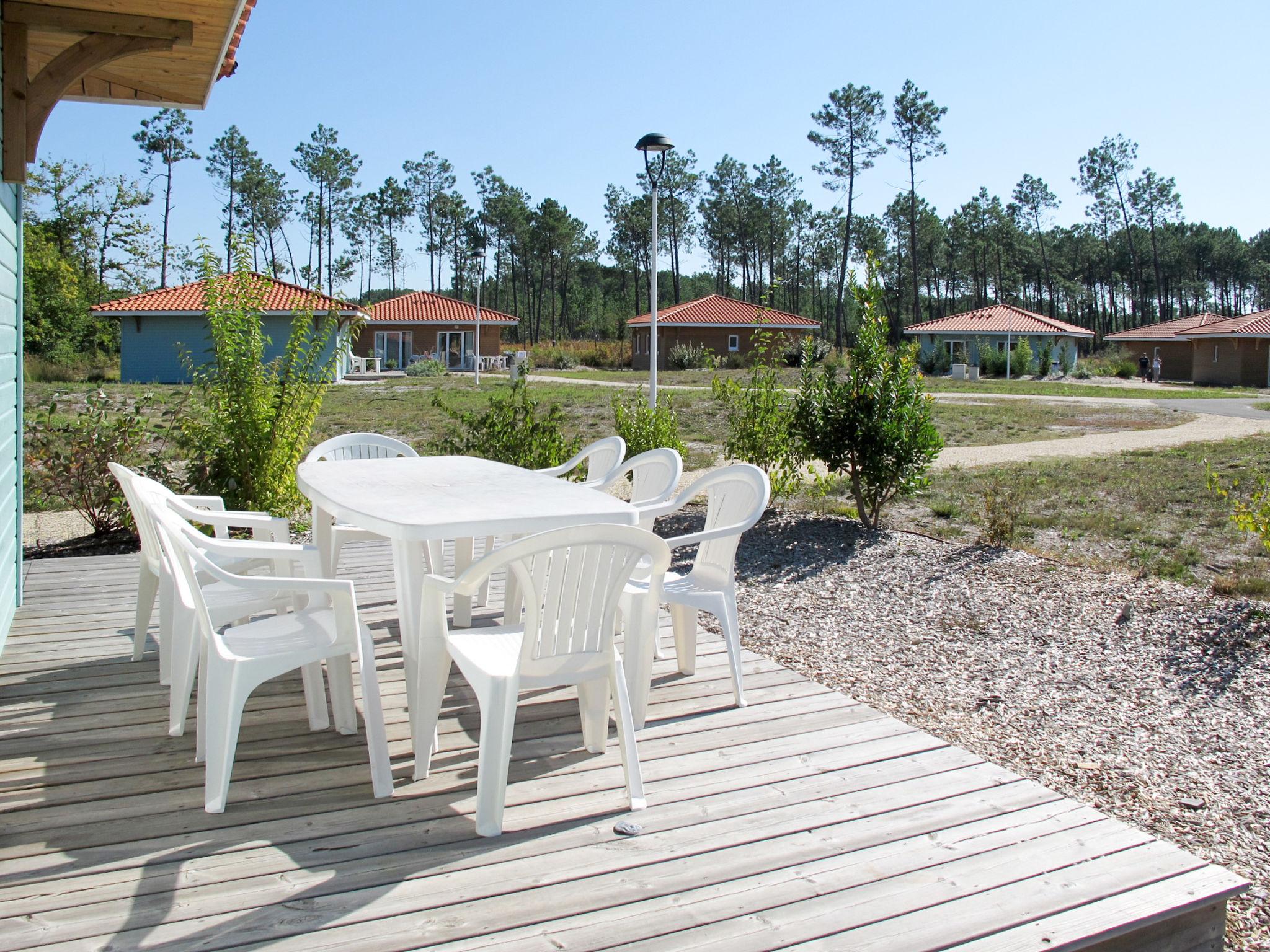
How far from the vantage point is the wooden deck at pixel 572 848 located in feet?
6.40

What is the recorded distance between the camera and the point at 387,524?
274cm

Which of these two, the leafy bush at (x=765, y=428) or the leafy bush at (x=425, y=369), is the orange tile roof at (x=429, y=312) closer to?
the leafy bush at (x=425, y=369)

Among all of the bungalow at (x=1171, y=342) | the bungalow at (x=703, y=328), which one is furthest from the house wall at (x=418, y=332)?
the bungalow at (x=1171, y=342)

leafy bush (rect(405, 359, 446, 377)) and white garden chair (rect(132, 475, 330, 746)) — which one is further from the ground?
leafy bush (rect(405, 359, 446, 377))

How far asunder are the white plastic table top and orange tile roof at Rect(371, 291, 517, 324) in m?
35.6

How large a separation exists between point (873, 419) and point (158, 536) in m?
4.93

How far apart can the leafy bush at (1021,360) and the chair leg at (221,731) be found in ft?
122

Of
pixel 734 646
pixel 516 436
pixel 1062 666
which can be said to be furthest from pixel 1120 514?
pixel 734 646

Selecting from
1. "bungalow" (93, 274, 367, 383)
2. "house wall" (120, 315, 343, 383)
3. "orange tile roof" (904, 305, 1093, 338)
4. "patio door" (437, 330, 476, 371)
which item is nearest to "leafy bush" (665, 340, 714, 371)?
"patio door" (437, 330, 476, 371)

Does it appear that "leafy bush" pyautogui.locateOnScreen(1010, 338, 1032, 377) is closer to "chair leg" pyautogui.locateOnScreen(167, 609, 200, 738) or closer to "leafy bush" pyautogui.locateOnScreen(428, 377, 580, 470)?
"leafy bush" pyautogui.locateOnScreen(428, 377, 580, 470)

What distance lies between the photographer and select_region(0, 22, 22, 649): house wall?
163 inches

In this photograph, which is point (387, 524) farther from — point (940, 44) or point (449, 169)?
point (449, 169)

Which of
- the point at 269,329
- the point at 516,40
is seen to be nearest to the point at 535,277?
the point at 269,329

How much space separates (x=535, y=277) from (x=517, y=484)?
6308cm
